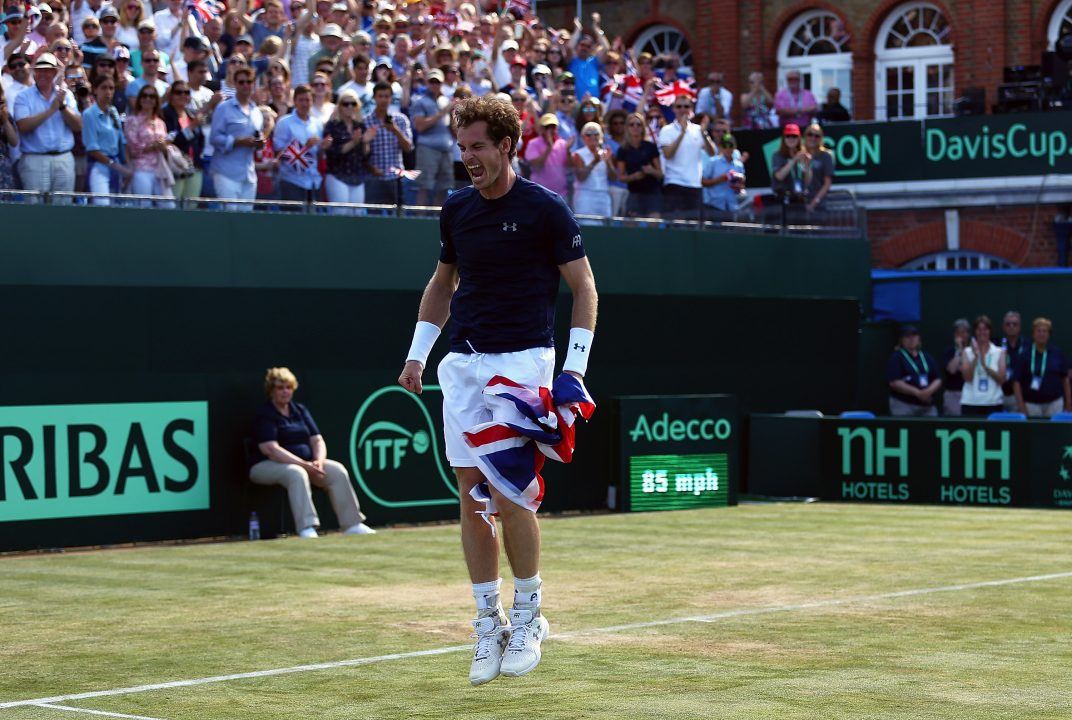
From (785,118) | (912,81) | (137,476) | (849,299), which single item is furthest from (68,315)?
(912,81)

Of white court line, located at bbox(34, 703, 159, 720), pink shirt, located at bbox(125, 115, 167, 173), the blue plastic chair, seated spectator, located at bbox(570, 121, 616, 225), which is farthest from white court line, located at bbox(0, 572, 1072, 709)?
seated spectator, located at bbox(570, 121, 616, 225)

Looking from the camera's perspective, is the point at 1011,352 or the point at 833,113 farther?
the point at 833,113

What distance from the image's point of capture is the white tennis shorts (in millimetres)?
7574

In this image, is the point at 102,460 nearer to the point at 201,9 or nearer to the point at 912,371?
the point at 201,9

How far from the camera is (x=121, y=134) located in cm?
1599

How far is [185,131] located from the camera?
54.1 feet

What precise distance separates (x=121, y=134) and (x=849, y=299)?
10859mm

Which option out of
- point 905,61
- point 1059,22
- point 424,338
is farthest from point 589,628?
point 905,61

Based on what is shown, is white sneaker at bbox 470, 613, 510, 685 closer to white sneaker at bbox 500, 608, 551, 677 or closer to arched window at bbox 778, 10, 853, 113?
white sneaker at bbox 500, 608, 551, 677

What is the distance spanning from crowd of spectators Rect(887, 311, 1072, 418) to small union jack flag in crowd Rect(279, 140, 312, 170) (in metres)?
8.62

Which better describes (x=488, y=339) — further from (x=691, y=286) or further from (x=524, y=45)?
(x=524, y=45)

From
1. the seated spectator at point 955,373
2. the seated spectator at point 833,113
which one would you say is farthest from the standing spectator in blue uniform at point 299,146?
the seated spectator at point 833,113

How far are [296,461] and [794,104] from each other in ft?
47.8

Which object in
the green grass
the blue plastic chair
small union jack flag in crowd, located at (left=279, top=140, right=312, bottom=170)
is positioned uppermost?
small union jack flag in crowd, located at (left=279, top=140, right=312, bottom=170)
